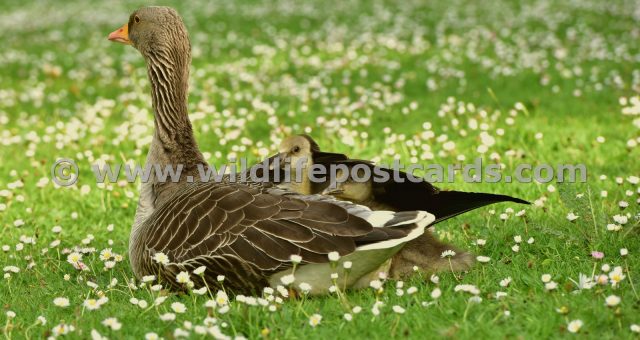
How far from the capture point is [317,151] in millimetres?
5949

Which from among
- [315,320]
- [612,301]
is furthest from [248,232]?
[612,301]

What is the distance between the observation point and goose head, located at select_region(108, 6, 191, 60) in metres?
6.42

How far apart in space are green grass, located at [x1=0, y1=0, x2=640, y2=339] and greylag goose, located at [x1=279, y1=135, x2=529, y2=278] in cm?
A: 11

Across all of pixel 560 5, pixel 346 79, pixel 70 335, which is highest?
pixel 560 5

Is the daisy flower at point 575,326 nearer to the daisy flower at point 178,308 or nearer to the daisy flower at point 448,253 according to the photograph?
the daisy flower at point 448,253

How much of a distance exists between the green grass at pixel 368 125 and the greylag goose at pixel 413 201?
0.36 ft

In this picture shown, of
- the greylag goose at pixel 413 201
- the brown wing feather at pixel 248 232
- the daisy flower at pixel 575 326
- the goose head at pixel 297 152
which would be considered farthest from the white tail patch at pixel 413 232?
the goose head at pixel 297 152

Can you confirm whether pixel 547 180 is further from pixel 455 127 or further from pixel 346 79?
pixel 346 79

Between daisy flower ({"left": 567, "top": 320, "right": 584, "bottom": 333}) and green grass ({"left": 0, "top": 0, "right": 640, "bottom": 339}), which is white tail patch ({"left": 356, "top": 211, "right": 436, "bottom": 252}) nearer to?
green grass ({"left": 0, "top": 0, "right": 640, "bottom": 339})

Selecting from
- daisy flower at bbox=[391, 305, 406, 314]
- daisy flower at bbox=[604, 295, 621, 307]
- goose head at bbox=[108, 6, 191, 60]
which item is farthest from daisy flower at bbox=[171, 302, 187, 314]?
goose head at bbox=[108, 6, 191, 60]

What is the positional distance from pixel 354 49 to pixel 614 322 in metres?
11.2

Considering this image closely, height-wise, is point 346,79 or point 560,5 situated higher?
point 560,5

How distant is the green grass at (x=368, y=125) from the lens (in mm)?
4637

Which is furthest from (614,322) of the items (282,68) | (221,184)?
(282,68)
